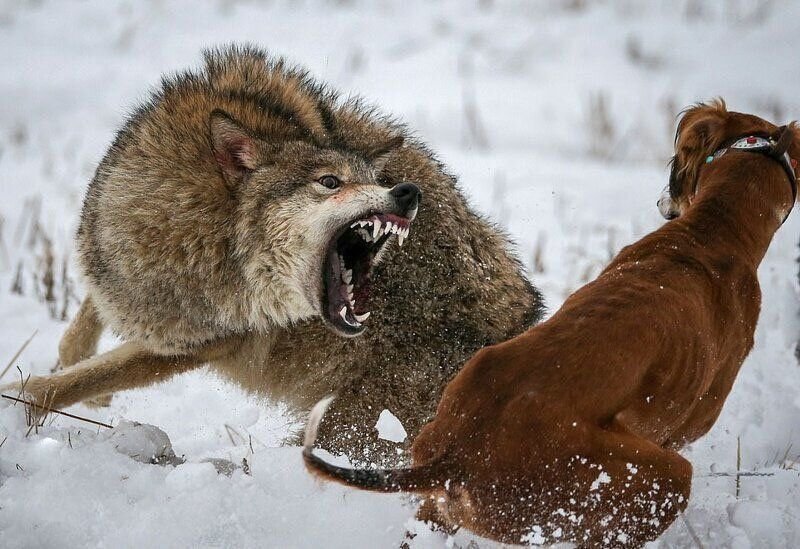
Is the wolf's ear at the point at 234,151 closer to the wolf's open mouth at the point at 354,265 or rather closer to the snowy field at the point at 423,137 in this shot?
the wolf's open mouth at the point at 354,265

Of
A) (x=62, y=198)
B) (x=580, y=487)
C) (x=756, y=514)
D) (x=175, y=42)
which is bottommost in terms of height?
(x=62, y=198)

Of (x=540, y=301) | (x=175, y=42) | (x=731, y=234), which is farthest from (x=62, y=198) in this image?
(x=731, y=234)

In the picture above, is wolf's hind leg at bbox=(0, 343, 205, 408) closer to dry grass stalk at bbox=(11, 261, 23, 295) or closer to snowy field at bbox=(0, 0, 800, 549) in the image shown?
snowy field at bbox=(0, 0, 800, 549)

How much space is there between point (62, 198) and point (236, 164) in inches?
191

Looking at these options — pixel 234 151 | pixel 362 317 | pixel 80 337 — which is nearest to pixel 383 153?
pixel 234 151

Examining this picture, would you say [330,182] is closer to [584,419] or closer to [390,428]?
[390,428]

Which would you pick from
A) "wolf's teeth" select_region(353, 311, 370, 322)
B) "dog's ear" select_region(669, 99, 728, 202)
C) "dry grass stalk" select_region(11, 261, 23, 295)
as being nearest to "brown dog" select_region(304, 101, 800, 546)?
"dog's ear" select_region(669, 99, 728, 202)

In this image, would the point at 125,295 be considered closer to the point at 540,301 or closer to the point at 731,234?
the point at 540,301

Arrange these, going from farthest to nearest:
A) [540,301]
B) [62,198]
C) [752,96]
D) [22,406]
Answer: [752,96] → [62,198] → [540,301] → [22,406]

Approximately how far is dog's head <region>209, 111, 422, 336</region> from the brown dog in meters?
1.14

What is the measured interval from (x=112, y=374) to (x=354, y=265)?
3.82 feet

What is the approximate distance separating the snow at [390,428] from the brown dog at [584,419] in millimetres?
947

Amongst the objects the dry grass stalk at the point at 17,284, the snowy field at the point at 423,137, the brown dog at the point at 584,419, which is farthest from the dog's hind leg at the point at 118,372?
the dry grass stalk at the point at 17,284

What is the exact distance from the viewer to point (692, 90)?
9.96 metres
